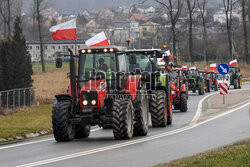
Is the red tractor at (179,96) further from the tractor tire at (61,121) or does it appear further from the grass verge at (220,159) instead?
the grass verge at (220,159)

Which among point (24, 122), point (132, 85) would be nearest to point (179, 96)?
point (24, 122)

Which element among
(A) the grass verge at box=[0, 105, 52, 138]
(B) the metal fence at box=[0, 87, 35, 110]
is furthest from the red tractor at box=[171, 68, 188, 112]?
(B) the metal fence at box=[0, 87, 35, 110]

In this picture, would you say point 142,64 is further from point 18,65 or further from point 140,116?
point 18,65

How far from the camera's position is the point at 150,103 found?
21.2 metres

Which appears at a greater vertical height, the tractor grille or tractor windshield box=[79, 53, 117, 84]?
tractor windshield box=[79, 53, 117, 84]

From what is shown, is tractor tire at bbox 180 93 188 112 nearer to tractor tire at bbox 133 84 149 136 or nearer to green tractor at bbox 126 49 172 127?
green tractor at bbox 126 49 172 127

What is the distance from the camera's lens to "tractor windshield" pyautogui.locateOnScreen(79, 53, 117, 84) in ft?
58.8

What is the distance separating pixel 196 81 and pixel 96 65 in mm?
33828

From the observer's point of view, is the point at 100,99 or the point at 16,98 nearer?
the point at 100,99

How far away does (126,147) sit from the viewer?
15430 mm

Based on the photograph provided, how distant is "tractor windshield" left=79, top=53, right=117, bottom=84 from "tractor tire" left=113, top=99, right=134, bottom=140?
140cm

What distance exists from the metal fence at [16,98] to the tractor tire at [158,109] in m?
12.0

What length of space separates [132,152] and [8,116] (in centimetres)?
1649

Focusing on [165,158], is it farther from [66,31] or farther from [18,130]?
[66,31]
